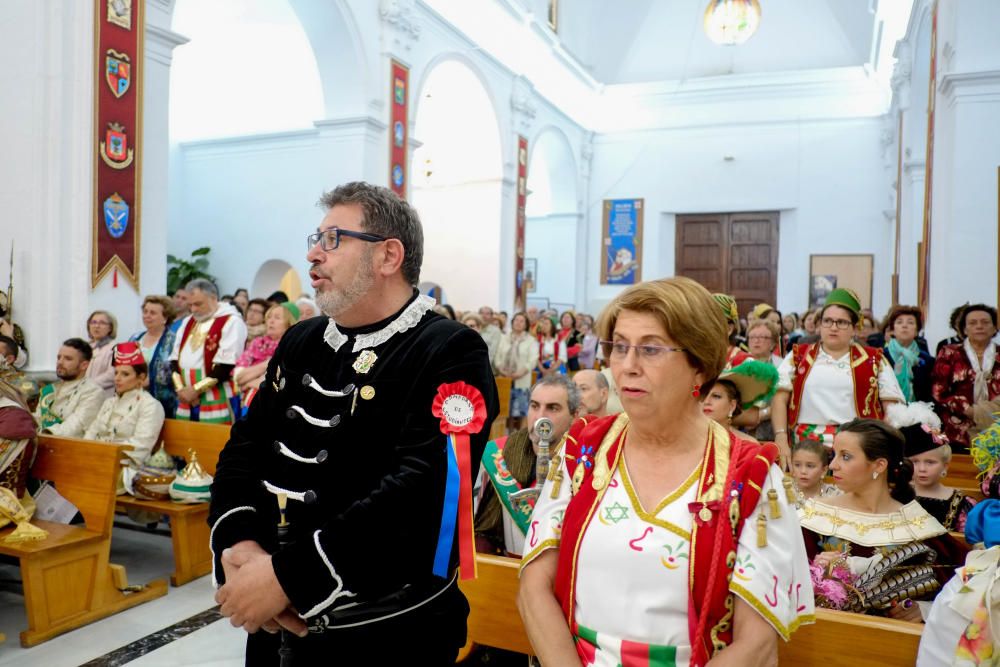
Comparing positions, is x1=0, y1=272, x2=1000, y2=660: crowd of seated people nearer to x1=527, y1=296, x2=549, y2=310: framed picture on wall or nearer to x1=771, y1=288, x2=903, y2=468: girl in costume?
x1=771, y1=288, x2=903, y2=468: girl in costume

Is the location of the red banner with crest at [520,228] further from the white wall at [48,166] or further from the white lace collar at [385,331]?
the white lace collar at [385,331]

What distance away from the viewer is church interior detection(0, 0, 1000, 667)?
5910mm

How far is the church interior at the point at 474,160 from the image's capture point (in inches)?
233

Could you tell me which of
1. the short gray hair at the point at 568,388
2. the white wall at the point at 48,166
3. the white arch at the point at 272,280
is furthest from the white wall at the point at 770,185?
the short gray hair at the point at 568,388

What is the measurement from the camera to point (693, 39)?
18031 mm

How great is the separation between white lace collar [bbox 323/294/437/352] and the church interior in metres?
1.48

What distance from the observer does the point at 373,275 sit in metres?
1.86

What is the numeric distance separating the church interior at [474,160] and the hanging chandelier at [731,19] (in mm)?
43

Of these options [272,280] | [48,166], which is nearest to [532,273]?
[272,280]

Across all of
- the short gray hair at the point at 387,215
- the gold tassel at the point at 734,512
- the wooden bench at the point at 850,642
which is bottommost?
the wooden bench at the point at 850,642

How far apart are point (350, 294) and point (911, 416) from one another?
334 centimetres

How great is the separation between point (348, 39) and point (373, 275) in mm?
8686

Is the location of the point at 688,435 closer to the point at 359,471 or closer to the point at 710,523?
the point at 710,523

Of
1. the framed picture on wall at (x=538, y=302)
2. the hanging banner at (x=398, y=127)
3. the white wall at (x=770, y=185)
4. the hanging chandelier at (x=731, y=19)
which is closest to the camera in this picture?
the hanging banner at (x=398, y=127)
